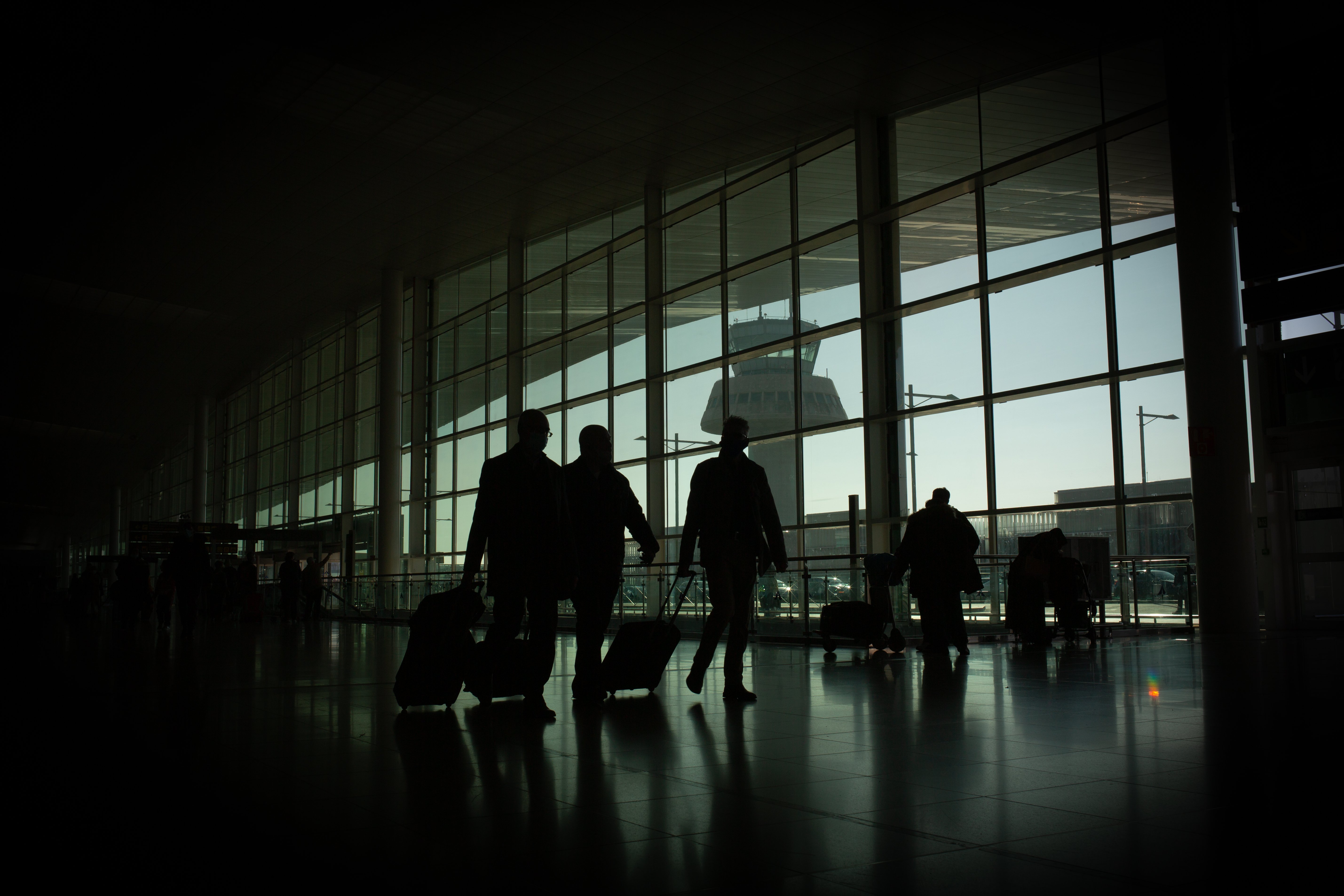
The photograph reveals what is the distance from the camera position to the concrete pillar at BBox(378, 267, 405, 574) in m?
29.6

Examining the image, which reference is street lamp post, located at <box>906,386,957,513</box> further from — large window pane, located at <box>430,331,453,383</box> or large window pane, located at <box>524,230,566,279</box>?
large window pane, located at <box>430,331,453,383</box>

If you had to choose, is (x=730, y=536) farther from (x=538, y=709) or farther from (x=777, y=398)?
(x=777, y=398)

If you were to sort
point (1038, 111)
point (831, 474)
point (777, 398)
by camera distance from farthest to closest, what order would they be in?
point (777, 398) < point (831, 474) < point (1038, 111)

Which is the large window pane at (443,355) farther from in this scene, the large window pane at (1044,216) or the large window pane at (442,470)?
the large window pane at (1044,216)

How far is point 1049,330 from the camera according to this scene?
16.9m

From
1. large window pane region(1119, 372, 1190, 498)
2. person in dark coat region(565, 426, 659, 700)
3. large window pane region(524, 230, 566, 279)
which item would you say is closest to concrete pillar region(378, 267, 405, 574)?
large window pane region(524, 230, 566, 279)

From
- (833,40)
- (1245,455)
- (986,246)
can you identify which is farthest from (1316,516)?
(833,40)

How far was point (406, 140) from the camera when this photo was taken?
19656mm

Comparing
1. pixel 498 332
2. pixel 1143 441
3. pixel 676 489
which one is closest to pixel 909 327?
pixel 1143 441

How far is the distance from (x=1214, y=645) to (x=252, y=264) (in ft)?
82.0

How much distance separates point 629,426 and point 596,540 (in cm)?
1778

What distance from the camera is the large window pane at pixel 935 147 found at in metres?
18.1

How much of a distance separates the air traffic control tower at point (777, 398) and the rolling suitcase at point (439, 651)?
14.2 metres

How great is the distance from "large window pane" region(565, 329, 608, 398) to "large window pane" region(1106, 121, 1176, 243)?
12127 mm
